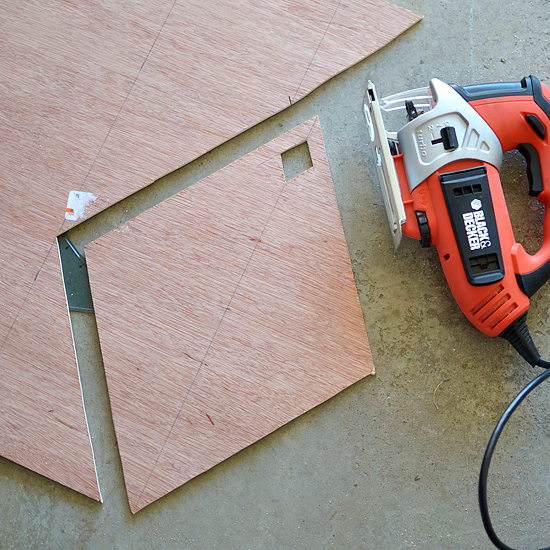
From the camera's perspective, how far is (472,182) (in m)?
1.56

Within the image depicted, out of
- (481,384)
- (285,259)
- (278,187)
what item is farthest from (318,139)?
(481,384)

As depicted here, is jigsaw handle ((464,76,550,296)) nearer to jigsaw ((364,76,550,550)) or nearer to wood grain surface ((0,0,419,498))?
jigsaw ((364,76,550,550))

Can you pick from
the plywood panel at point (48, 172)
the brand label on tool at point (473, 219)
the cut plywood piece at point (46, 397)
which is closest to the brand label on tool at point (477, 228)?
the brand label on tool at point (473, 219)

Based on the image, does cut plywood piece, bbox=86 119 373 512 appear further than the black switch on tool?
Yes

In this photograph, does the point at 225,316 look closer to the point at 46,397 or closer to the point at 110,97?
the point at 46,397

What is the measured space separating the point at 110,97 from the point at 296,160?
756mm

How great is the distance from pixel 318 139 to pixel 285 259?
1.55ft

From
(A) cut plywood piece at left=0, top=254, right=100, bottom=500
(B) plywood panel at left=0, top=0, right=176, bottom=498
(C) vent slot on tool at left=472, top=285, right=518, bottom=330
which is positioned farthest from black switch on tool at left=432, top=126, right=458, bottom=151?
(A) cut plywood piece at left=0, top=254, right=100, bottom=500

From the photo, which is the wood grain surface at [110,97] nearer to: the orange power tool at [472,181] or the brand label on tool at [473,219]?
the orange power tool at [472,181]

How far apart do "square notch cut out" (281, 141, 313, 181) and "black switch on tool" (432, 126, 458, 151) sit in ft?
1.63

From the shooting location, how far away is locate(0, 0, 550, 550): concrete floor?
1780mm

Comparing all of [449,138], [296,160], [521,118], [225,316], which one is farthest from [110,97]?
[521,118]

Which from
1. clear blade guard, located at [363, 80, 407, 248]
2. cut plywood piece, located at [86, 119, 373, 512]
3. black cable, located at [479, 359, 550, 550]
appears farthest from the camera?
cut plywood piece, located at [86, 119, 373, 512]

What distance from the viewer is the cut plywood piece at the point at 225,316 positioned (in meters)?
1.78
